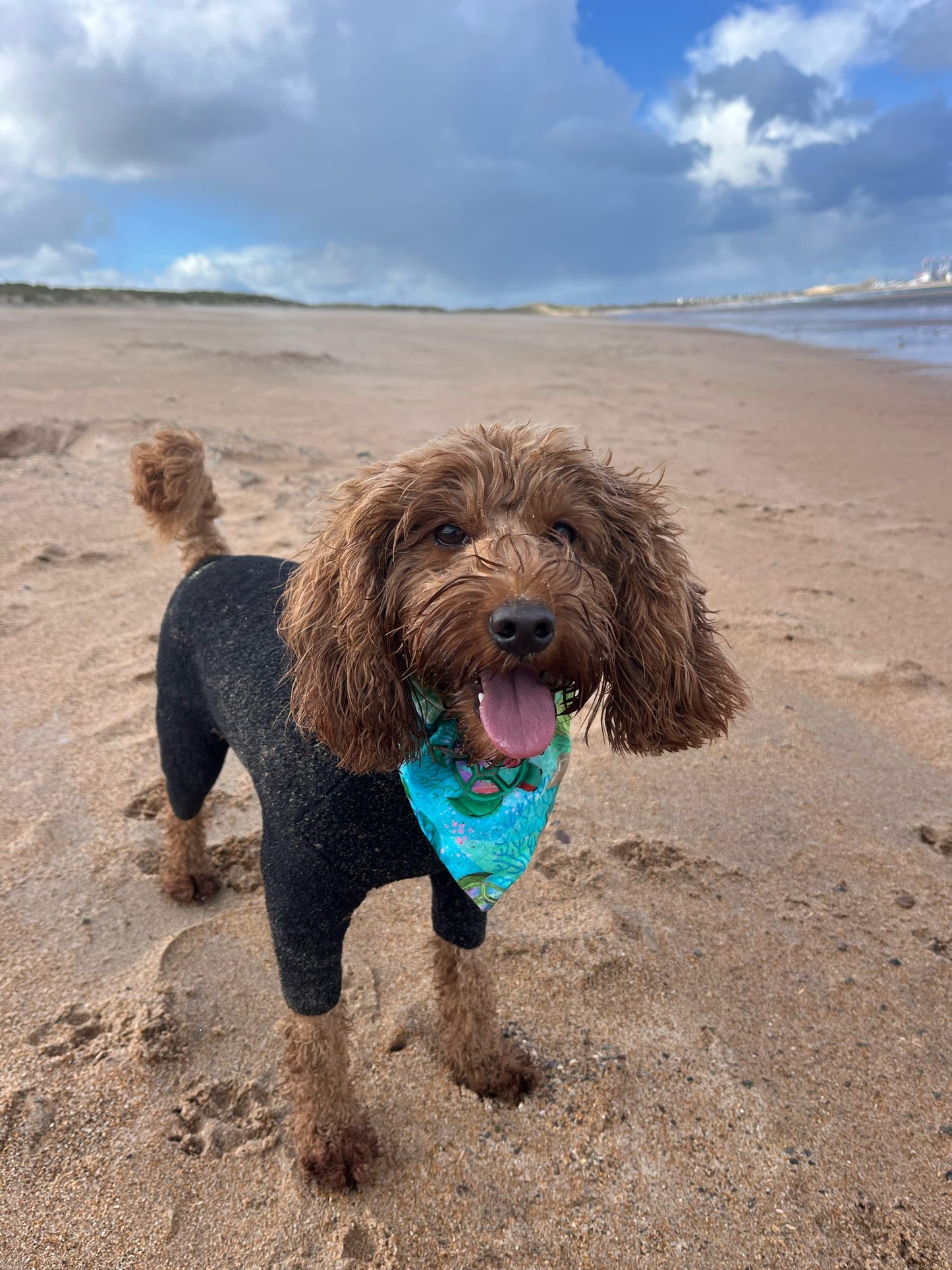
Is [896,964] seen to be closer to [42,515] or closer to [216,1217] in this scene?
[216,1217]

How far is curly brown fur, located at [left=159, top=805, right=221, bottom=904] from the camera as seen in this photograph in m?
2.85

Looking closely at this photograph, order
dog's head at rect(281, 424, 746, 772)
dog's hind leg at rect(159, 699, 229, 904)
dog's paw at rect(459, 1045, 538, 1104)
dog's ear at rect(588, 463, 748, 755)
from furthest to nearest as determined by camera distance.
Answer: dog's hind leg at rect(159, 699, 229, 904)
dog's paw at rect(459, 1045, 538, 1104)
dog's ear at rect(588, 463, 748, 755)
dog's head at rect(281, 424, 746, 772)

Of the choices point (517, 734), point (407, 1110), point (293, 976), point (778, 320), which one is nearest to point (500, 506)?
point (517, 734)

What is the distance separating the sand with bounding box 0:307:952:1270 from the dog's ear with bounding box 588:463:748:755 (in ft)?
3.38

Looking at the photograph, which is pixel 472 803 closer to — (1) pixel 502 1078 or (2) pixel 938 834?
(1) pixel 502 1078

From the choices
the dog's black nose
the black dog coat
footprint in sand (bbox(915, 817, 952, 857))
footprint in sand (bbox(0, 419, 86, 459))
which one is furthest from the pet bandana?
footprint in sand (bbox(0, 419, 86, 459))

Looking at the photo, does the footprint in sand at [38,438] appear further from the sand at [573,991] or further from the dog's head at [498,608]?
the dog's head at [498,608]

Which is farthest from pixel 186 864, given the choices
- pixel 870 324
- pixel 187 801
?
pixel 870 324

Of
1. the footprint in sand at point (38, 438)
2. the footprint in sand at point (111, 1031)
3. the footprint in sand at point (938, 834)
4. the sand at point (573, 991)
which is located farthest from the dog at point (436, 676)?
the footprint in sand at point (38, 438)

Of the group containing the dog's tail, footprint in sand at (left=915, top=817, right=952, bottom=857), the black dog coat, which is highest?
the dog's tail

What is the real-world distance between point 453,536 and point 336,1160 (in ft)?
5.58

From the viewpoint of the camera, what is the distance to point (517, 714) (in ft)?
5.47

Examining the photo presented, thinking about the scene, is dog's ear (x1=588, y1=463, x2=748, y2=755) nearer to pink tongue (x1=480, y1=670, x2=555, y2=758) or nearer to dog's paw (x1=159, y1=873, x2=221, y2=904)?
pink tongue (x1=480, y1=670, x2=555, y2=758)

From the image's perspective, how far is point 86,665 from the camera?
4.14 meters
